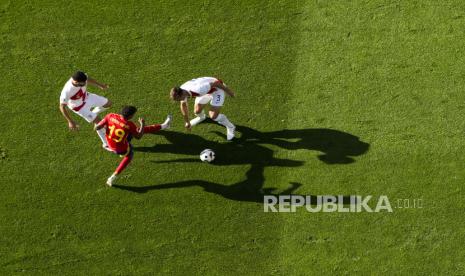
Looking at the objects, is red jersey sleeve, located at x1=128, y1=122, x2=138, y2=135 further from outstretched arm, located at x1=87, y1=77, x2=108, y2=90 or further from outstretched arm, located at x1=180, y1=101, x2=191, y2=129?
outstretched arm, located at x1=87, y1=77, x2=108, y2=90

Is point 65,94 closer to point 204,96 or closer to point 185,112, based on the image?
point 185,112

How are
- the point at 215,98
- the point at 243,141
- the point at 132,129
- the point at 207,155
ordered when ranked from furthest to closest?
the point at 243,141 < the point at 207,155 < the point at 215,98 < the point at 132,129

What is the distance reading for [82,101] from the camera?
13.3 meters

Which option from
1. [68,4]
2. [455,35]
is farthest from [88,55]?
[455,35]

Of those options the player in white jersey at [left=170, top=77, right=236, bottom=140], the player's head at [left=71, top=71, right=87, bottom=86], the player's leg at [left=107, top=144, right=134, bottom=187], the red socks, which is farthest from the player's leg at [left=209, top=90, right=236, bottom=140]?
the player's head at [left=71, top=71, right=87, bottom=86]

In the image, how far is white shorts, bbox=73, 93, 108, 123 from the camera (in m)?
13.5

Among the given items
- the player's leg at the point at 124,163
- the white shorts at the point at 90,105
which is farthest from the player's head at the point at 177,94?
the white shorts at the point at 90,105

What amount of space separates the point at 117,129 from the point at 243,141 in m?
3.12

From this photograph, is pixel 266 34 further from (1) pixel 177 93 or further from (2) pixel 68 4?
(2) pixel 68 4

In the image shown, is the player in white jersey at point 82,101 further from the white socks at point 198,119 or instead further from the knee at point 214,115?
the knee at point 214,115

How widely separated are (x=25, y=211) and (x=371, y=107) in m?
8.30

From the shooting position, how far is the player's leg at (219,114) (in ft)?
44.4

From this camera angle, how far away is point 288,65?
15.1 m

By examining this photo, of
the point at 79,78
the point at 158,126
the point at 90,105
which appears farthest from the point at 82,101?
the point at 158,126
